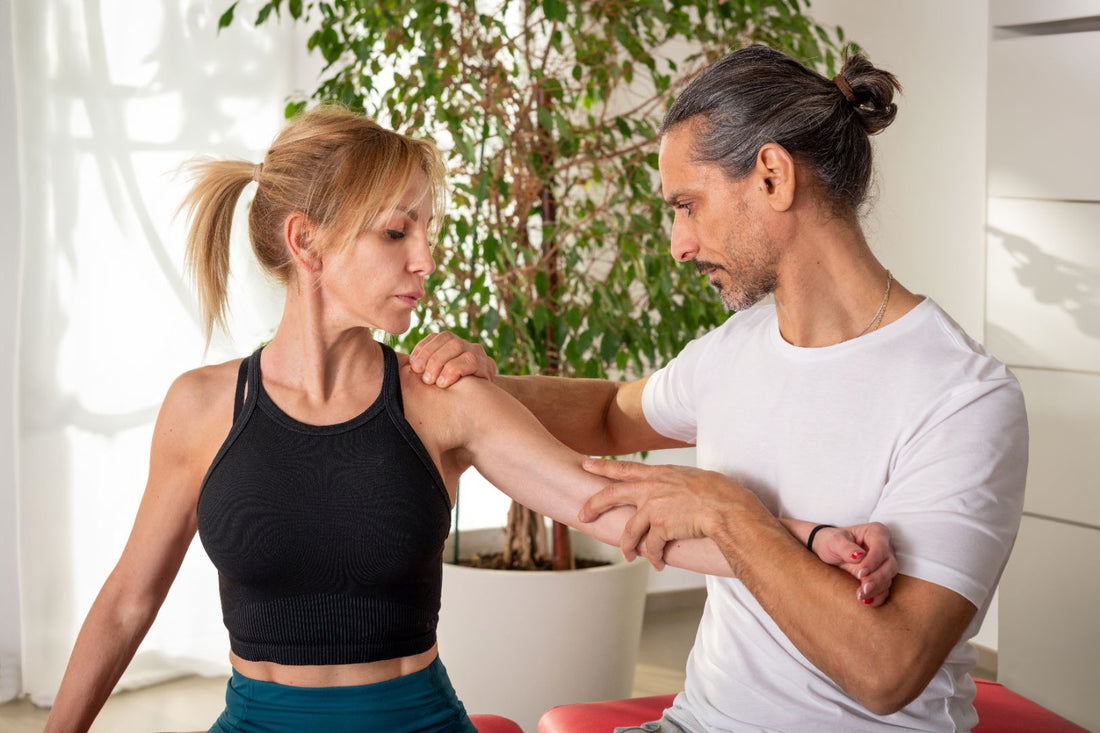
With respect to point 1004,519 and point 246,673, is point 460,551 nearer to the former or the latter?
point 246,673

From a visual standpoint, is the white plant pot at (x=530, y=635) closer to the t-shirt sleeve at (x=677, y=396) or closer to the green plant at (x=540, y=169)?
the green plant at (x=540, y=169)

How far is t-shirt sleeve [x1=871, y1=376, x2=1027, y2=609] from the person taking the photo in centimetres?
143

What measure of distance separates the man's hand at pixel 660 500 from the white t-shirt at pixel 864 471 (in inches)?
5.8

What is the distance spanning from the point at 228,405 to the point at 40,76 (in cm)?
204

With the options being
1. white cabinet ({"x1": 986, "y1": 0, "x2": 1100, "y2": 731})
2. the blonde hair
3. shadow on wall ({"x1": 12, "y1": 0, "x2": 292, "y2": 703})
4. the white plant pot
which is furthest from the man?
shadow on wall ({"x1": 12, "y1": 0, "x2": 292, "y2": 703})

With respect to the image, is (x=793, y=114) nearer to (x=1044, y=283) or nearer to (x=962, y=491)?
(x=962, y=491)

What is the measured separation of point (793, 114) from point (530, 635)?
1.44m

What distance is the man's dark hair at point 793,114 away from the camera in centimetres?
167

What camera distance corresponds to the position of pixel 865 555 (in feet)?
4.60

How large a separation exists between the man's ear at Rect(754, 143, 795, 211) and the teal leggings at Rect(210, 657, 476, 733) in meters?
0.80

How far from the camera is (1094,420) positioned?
2.83 metres

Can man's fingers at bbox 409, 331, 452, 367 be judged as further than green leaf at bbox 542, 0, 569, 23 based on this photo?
No

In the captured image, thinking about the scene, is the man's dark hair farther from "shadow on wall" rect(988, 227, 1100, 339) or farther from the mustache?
"shadow on wall" rect(988, 227, 1100, 339)


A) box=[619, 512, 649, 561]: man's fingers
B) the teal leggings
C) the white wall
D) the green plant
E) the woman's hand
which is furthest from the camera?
→ the white wall
